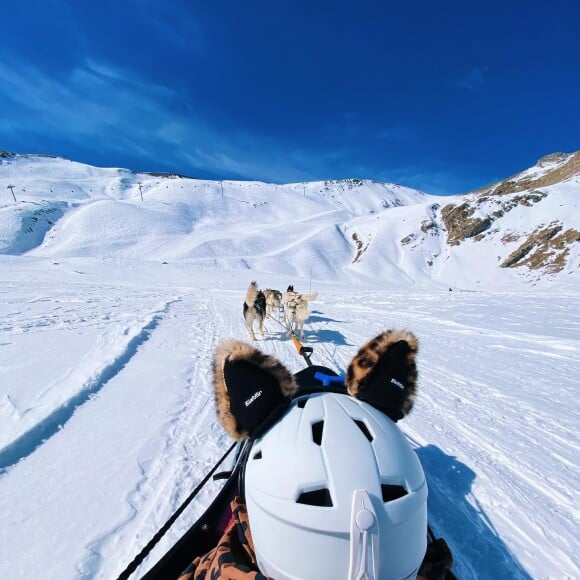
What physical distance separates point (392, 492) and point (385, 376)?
62cm

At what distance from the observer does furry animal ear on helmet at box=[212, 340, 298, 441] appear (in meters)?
1.47

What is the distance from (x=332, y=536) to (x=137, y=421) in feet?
10.1

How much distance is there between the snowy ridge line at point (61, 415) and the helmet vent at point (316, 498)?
289 cm

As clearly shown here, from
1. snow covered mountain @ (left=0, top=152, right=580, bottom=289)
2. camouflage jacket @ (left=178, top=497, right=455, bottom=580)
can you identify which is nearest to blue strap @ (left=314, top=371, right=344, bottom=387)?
camouflage jacket @ (left=178, top=497, right=455, bottom=580)

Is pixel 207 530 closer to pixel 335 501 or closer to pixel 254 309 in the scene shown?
pixel 335 501

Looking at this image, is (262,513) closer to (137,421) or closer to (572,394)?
(137,421)

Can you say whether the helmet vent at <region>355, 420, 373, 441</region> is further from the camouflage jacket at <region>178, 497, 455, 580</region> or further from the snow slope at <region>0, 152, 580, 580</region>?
the snow slope at <region>0, 152, 580, 580</region>

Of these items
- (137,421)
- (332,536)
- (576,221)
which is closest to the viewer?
(332,536)

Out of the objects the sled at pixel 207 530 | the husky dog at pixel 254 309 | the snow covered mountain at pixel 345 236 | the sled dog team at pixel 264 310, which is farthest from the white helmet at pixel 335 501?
the snow covered mountain at pixel 345 236

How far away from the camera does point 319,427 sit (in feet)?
4.69

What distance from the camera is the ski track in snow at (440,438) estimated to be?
2005mm

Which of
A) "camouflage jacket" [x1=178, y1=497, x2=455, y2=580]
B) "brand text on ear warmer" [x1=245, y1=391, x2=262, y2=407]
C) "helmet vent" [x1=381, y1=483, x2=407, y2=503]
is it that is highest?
"brand text on ear warmer" [x1=245, y1=391, x2=262, y2=407]

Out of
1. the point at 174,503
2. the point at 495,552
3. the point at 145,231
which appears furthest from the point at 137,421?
the point at 145,231

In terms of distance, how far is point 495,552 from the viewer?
1.95 meters
